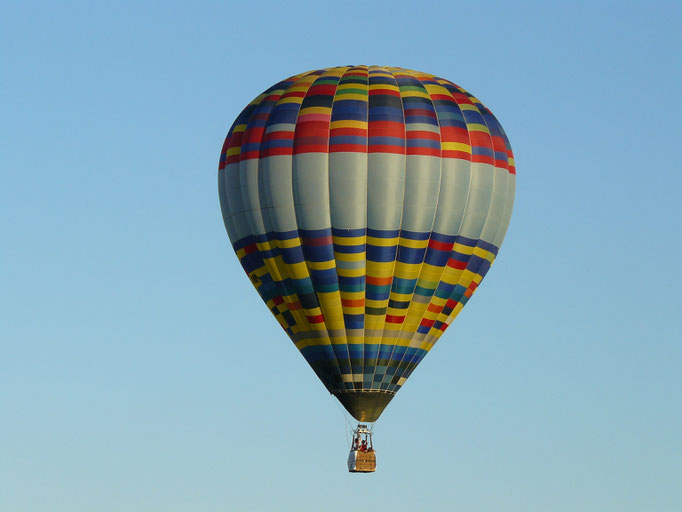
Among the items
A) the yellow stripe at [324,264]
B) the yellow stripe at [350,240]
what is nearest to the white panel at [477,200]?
the yellow stripe at [350,240]

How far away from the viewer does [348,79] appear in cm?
6181

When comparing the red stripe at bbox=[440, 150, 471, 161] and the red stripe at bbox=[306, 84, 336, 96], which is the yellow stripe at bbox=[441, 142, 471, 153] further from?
the red stripe at bbox=[306, 84, 336, 96]

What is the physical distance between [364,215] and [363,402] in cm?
528

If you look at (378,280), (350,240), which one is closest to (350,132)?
(350,240)

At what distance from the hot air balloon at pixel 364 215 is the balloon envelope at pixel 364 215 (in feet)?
0.13

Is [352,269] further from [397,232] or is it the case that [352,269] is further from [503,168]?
[503,168]

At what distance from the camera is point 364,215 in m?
60.0

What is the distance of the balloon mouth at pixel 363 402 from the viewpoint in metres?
60.9

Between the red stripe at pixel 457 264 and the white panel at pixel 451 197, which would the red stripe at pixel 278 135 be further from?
the red stripe at pixel 457 264

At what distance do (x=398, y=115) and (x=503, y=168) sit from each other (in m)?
3.70

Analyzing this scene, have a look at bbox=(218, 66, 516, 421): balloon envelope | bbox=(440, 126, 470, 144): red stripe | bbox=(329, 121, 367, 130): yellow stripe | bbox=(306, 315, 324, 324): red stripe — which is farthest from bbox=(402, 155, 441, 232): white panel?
bbox=(306, 315, 324, 324): red stripe

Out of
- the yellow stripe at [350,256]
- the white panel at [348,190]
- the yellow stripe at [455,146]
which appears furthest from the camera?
the yellow stripe at [455,146]

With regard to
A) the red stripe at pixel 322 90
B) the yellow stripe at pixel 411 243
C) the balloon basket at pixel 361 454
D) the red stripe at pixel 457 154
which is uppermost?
the red stripe at pixel 322 90

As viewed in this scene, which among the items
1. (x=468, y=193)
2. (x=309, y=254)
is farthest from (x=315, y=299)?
(x=468, y=193)
